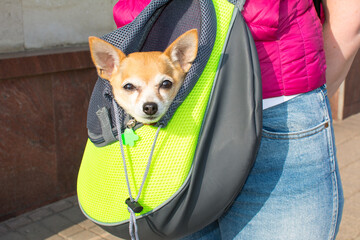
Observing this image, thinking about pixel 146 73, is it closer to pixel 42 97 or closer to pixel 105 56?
pixel 105 56

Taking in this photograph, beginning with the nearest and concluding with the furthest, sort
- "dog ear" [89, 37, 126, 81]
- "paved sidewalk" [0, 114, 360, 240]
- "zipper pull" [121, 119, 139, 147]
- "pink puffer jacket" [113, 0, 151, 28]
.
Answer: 1. "zipper pull" [121, 119, 139, 147]
2. "dog ear" [89, 37, 126, 81]
3. "pink puffer jacket" [113, 0, 151, 28]
4. "paved sidewalk" [0, 114, 360, 240]

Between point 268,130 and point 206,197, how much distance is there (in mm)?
367

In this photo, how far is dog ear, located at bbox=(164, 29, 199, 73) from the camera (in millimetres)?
1477

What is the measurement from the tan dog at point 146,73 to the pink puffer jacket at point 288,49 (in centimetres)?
28

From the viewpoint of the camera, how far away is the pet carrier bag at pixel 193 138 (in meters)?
1.48

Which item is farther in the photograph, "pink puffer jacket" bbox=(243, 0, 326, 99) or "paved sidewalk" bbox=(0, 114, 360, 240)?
"paved sidewalk" bbox=(0, 114, 360, 240)

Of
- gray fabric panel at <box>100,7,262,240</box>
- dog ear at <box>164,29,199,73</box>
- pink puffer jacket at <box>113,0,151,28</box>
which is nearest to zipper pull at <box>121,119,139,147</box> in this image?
gray fabric panel at <box>100,7,262,240</box>

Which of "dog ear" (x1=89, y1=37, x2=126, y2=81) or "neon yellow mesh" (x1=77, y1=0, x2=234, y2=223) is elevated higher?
"dog ear" (x1=89, y1=37, x2=126, y2=81)

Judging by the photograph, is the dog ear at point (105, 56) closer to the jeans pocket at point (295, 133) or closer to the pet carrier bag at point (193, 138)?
the pet carrier bag at point (193, 138)

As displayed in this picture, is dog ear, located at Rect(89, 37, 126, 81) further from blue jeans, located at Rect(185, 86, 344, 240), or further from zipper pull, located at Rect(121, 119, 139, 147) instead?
blue jeans, located at Rect(185, 86, 344, 240)

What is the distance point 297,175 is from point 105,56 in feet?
2.94

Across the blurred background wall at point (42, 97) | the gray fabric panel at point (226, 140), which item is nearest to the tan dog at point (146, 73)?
the gray fabric panel at point (226, 140)

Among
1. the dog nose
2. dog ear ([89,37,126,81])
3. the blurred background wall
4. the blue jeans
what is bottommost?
the blurred background wall

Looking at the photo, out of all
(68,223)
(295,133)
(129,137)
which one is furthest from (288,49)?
(68,223)
